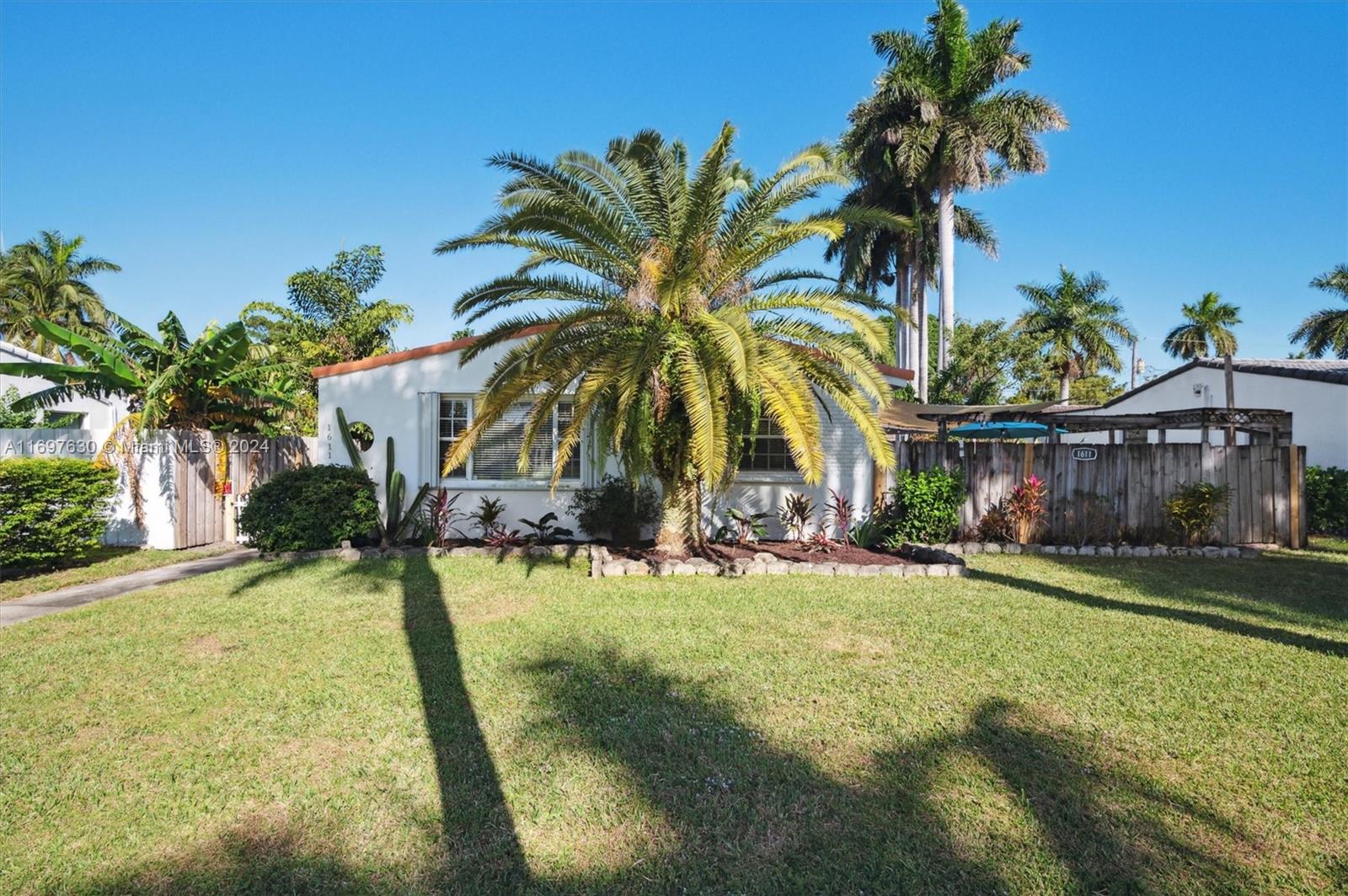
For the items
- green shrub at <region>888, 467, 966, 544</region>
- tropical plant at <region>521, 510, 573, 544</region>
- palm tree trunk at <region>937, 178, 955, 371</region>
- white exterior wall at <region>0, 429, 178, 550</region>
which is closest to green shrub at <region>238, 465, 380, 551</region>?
white exterior wall at <region>0, 429, 178, 550</region>

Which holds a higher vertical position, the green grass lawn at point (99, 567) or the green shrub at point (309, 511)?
the green shrub at point (309, 511)

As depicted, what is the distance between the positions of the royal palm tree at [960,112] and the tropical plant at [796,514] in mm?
17364

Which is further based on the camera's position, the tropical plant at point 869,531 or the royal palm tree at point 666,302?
the tropical plant at point 869,531

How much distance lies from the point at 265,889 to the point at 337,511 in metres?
8.30

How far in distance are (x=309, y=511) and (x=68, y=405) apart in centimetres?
1241

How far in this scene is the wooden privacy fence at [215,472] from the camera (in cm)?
1155

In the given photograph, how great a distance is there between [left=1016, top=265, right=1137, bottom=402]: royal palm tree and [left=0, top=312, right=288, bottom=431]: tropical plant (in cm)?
3458

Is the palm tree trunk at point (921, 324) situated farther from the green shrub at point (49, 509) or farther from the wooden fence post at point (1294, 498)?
the green shrub at point (49, 509)

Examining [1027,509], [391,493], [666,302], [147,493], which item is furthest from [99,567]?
[1027,509]

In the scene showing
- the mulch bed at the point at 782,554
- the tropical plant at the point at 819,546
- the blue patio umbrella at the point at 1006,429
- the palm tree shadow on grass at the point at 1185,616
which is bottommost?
the palm tree shadow on grass at the point at 1185,616

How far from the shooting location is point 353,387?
1173 cm

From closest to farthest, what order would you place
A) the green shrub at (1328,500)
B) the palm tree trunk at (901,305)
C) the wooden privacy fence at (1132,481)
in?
the wooden privacy fence at (1132,481)
the green shrub at (1328,500)
the palm tree trunk at (901,305)

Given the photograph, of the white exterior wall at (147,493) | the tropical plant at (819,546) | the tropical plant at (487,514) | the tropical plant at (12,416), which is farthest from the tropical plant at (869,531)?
A: the tropical plant at (12,416)

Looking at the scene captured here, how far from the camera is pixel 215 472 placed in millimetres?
12000
